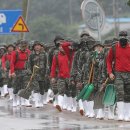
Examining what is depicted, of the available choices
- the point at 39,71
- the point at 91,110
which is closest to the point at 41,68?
the point at 39,71

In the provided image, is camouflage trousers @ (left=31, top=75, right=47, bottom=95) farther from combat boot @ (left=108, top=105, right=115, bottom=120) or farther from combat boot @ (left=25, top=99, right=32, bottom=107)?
combat boot @ (left=108, top=105, right=115, bottom=120)

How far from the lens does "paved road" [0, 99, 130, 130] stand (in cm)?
1399

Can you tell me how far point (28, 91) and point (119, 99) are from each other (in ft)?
17.3

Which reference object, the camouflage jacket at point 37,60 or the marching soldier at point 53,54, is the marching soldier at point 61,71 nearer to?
the marching soldier at point 53,54

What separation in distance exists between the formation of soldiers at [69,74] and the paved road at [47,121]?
1.18ft

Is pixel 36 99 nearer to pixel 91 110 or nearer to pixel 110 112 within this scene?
pixel 91 110

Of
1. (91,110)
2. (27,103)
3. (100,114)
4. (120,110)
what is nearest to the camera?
(120,110)

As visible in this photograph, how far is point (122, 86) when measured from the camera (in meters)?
14.8

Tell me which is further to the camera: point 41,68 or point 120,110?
point 41,68

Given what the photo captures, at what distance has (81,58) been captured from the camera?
16516 mm

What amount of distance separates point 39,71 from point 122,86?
203 inches

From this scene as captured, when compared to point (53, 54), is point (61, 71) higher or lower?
lower

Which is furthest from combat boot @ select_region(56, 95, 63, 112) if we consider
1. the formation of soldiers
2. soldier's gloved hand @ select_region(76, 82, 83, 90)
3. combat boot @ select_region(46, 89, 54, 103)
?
combat boot @ select_region(46, 89, 54, 103)

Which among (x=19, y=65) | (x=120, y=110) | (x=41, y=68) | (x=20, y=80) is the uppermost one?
(x=19, y=65)
